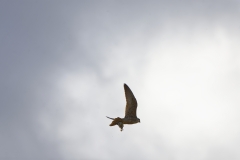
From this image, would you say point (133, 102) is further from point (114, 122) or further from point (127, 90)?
point (114, 122)

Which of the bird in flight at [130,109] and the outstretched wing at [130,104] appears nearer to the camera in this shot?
the bird in flight at [130,109]

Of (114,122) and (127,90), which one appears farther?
(127,90)

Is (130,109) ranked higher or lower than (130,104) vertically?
lower

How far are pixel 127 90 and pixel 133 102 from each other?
1656mm

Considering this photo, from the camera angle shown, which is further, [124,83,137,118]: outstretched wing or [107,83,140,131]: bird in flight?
[124,83,137,118]: outstretched wing

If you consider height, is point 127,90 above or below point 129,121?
above

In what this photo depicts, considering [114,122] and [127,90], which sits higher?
[127,90]

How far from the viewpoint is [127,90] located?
141ft

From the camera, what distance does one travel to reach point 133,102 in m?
43.0

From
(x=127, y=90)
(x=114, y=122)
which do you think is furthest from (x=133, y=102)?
(x=114, y=122)

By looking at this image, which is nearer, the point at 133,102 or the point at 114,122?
the point at 114,122

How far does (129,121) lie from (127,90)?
152 inches
